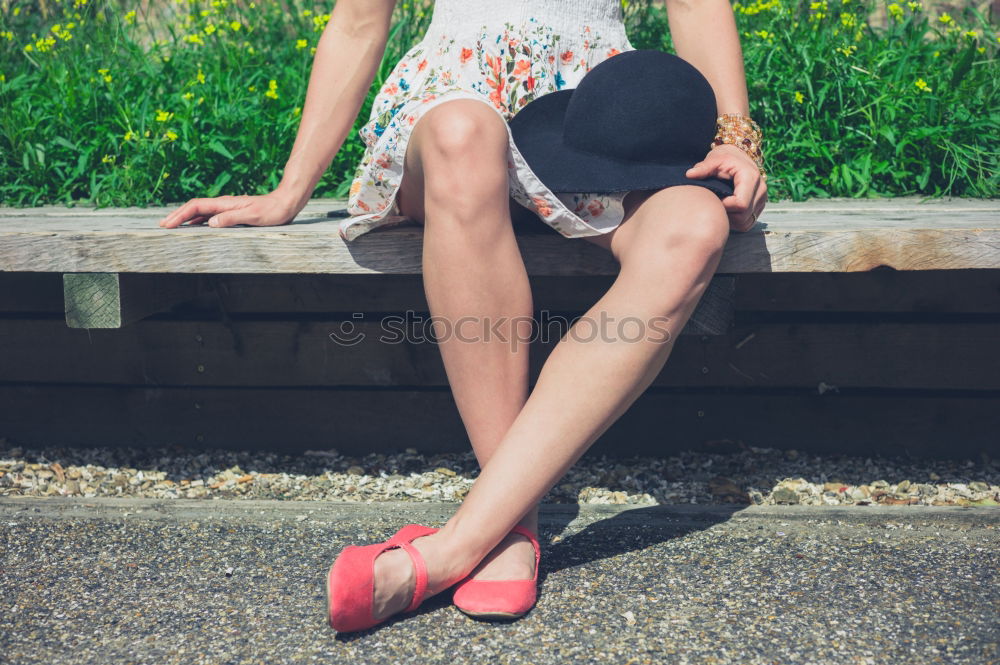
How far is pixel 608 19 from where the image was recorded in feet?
6.08

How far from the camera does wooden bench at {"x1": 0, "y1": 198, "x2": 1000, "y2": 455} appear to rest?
2.10 metres

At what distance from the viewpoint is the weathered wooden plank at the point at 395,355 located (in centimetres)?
211

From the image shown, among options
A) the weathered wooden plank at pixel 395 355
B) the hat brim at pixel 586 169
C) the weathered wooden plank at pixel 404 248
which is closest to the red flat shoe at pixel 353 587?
the weathered wooden plank at pixel 404 248

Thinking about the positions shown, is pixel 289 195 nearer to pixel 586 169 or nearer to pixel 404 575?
pixel 586 169

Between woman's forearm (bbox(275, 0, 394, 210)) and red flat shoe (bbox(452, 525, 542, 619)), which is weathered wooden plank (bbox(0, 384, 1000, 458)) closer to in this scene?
woman's forearm (bbox(275, 0, 394, 210))

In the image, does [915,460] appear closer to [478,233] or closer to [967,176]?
[967,176]

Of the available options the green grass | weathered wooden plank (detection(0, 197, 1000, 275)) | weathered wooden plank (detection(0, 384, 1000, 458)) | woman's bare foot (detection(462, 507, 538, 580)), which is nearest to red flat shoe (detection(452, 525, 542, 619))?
woman's bare foot (detection(462, 507, 538, 580))

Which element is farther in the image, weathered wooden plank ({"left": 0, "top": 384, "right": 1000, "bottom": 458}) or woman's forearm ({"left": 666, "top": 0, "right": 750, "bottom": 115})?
weathered wooden plank ({"left": 0, "top": 384, "right": 1000, "bottom": 458})

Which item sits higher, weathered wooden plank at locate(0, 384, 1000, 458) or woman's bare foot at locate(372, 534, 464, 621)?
woman's bare foot at locate(372, 534, 464, 621)

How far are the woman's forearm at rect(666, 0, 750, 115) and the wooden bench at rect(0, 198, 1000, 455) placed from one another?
0.95ft

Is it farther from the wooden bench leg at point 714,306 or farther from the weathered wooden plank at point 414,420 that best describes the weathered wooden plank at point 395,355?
the wooden bench leg at point 714,306

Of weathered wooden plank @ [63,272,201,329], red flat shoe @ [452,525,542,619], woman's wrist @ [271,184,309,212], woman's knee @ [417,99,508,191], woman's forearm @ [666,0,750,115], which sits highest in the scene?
woman's forearm @ [666,0,750,115]

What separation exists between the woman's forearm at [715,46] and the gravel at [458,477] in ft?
2.87

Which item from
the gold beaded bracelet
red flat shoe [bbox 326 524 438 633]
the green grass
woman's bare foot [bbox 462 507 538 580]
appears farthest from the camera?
the green grass
